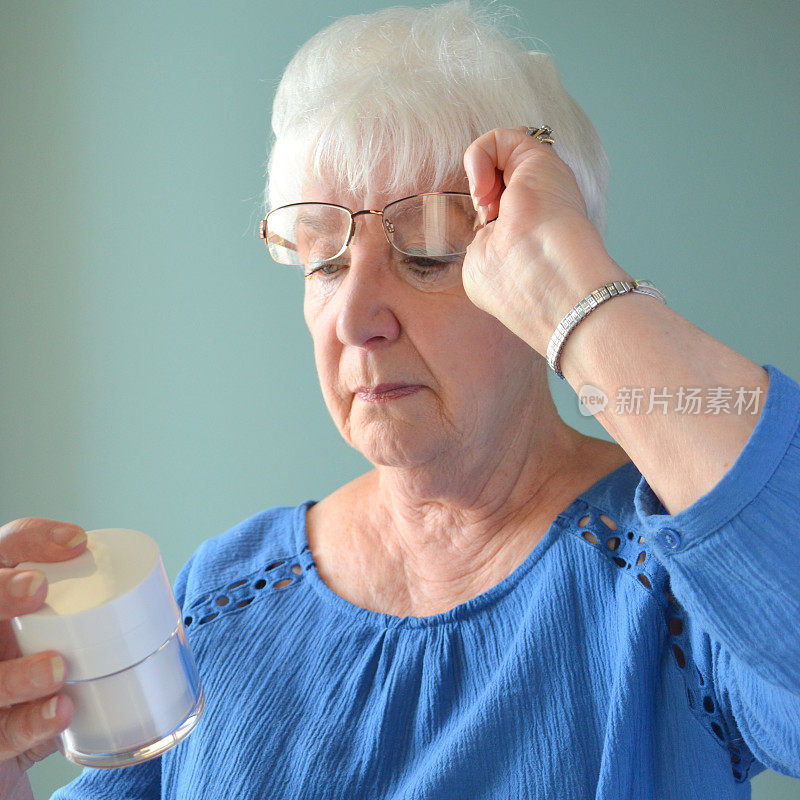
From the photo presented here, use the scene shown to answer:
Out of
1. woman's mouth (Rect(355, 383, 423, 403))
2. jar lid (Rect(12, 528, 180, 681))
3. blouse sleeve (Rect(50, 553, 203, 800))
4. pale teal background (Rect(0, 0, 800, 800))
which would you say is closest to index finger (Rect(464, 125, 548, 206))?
woman's mouth (Rect(355, 383, 423, 403))

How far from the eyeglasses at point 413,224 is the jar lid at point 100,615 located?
1.61 feet

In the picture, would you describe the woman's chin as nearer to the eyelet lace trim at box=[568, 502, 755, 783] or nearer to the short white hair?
the eyelet lace trim at box=[568, 502, 755, 783]

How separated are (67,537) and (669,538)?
0.54 metres

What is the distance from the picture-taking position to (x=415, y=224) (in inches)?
40.9

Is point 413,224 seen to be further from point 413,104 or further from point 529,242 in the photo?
point 529,242

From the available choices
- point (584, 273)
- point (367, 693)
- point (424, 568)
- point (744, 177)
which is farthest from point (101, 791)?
point (744, 177)

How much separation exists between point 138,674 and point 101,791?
0.58m

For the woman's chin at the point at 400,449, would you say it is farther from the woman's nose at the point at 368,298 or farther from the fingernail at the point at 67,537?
the fingernail at the point at 67,537

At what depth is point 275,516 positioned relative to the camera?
1.40 m

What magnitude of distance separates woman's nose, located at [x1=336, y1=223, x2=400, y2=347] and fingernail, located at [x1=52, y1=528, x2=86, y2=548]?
1.36ft

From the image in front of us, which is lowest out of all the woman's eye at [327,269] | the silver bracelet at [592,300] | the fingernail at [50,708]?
the fingernail at [50,708]

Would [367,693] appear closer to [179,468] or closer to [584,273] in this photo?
[584,273]

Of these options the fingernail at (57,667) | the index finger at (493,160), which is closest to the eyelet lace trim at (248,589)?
the fingernail at (57,667)

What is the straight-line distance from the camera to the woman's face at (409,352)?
1.05 m
